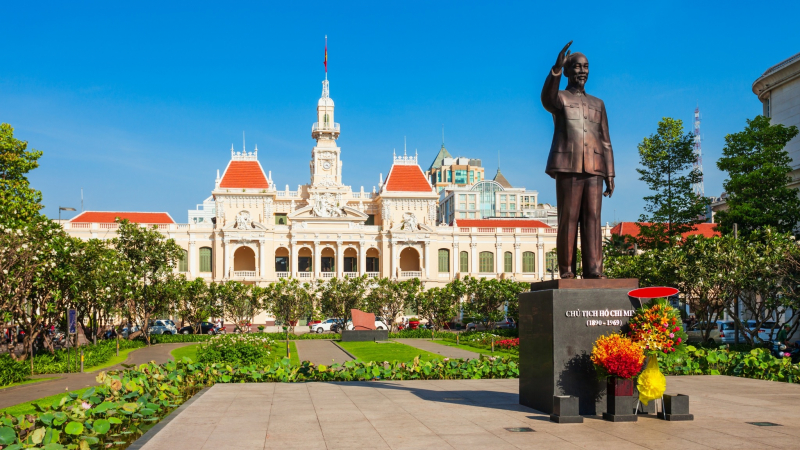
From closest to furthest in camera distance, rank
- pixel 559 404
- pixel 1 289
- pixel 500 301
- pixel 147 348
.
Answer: pixel 559 404 < pixel 1 289 < pixel 147 348 < pixel 500 301

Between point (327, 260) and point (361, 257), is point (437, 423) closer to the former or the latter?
point (361, 257)

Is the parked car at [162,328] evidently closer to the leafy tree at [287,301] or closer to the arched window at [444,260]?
the leafy tree at [287,301]

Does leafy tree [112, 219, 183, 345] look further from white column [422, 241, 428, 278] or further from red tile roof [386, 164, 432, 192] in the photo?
red tile roof [386, 164, 432, 192]

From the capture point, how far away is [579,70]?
11.6 meters

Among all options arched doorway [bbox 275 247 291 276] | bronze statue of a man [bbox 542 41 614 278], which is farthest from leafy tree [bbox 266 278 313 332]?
bronze statue of a man [bbox 542 41 614 278]

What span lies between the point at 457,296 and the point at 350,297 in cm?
672

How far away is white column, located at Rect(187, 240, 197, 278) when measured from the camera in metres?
63.7

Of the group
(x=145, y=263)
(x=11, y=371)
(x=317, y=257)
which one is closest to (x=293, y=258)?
(x=317, y=257)

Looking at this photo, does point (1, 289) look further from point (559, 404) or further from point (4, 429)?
point (559, 404)

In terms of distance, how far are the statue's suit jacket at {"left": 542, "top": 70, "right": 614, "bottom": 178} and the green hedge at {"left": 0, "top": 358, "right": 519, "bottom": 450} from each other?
6827 mm

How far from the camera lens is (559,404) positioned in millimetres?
9984

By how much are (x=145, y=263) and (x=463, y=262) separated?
1476 inches

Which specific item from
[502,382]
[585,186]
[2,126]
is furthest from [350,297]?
[585,186]

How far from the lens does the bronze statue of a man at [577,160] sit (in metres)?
11.4
